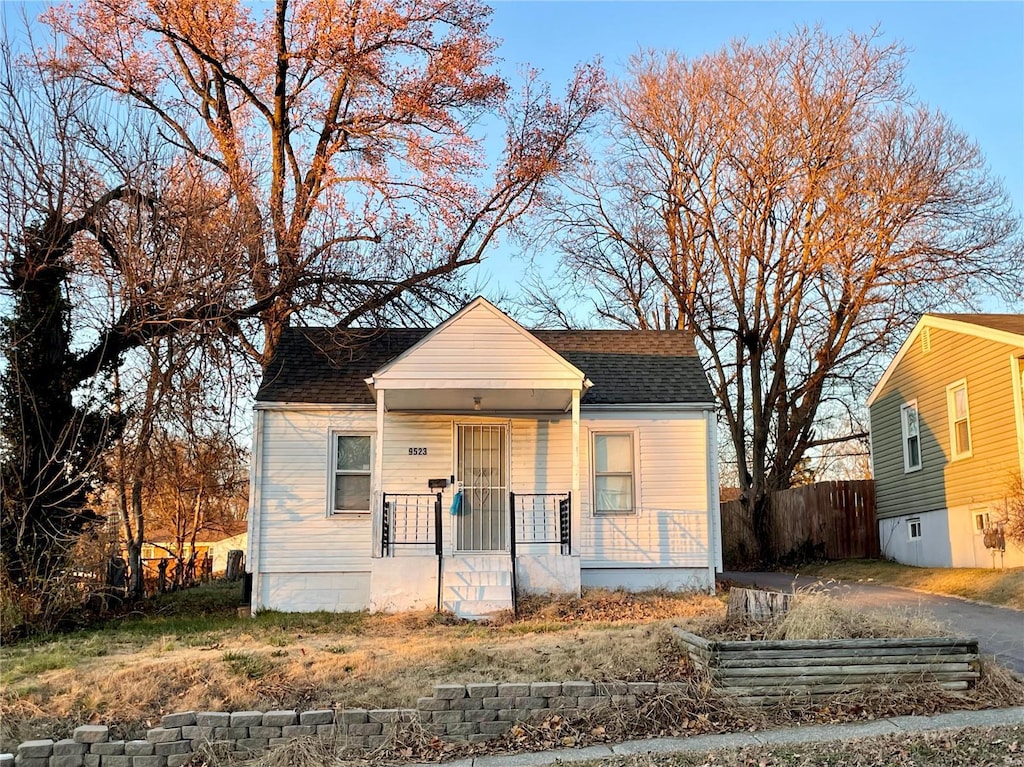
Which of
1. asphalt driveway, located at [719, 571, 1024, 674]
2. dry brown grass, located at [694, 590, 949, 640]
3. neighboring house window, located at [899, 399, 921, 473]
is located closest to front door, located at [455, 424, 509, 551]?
asphalt driveway, located at [719, 571, 1024, 674]

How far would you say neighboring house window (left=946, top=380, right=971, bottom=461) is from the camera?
17328mm

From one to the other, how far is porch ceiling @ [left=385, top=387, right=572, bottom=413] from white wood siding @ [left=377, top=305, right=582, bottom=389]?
183 mm

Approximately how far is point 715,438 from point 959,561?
19.6ft

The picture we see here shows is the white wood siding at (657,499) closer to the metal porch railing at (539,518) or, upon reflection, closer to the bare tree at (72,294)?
the metal porch railing at (539,518)

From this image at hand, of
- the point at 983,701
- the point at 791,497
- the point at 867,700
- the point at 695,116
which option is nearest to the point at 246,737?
the point at 867,700

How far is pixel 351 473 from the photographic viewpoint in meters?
14.6

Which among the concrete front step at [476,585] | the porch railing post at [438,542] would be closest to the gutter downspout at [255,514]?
the porch railing post at [438,542]

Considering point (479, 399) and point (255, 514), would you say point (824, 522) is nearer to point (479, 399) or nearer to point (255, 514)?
point (479, 399)

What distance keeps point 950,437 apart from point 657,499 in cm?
693

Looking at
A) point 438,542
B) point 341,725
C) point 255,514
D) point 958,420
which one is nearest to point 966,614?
point 958,420

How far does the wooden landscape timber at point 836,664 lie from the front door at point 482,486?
6.66 meters

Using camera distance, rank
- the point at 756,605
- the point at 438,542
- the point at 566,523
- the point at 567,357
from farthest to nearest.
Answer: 1. the point at 567,357
2. the point at 566,523
3. the point at 438,542
4. the point at 756,605

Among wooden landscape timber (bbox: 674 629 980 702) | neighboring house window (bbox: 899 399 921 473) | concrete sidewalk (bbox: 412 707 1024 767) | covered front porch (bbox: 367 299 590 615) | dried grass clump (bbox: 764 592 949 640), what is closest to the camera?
concrete sidewalk (bbox: 412 707 1024 767)

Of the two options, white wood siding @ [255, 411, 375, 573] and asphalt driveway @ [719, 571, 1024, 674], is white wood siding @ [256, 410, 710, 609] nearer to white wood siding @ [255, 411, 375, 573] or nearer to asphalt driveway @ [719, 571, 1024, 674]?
white wood siding @ [255, 411, 375, 573]
